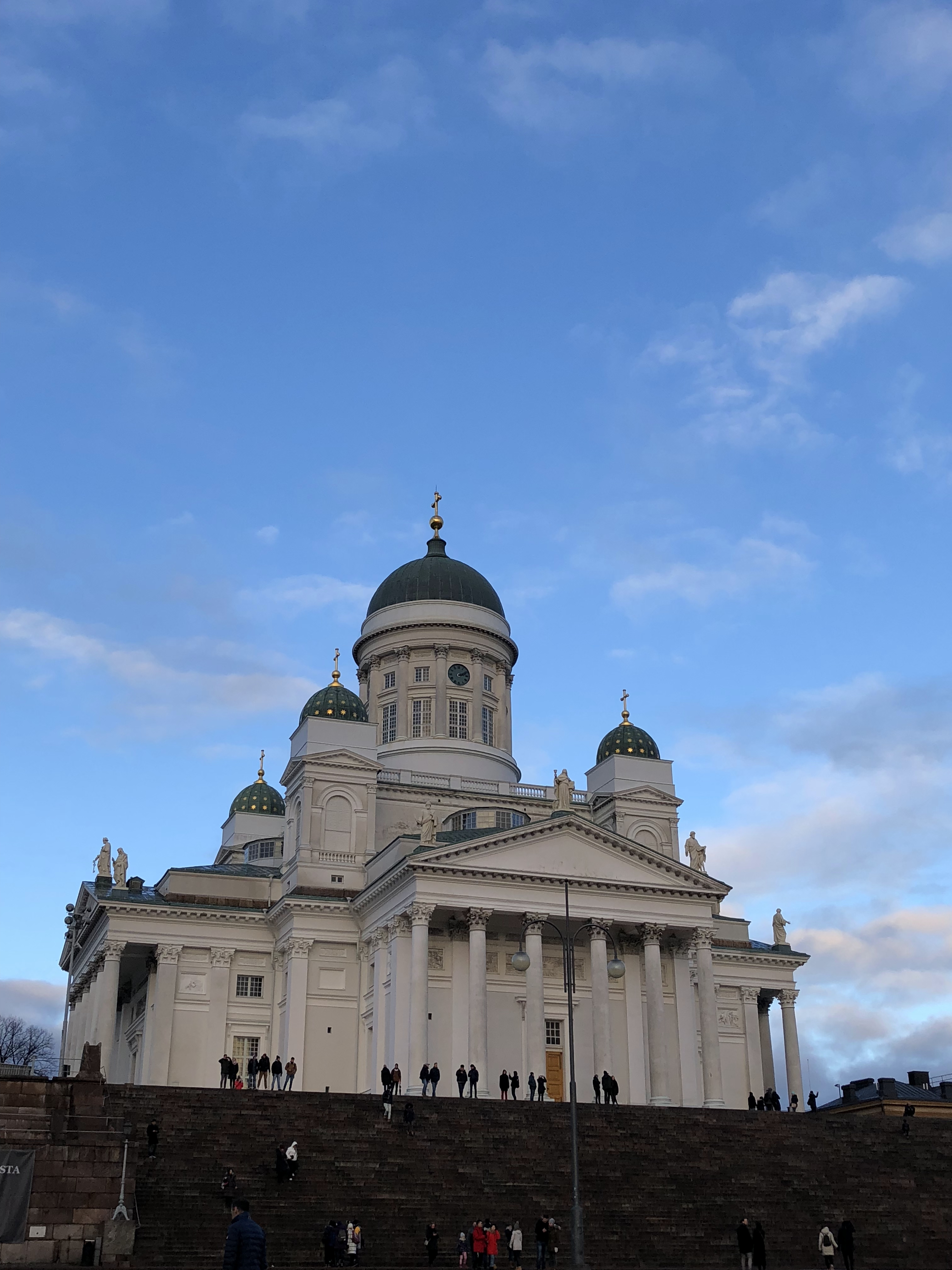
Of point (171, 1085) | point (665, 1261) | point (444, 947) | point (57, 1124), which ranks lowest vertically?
point (665, 1261)

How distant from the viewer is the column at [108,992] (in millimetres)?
57500

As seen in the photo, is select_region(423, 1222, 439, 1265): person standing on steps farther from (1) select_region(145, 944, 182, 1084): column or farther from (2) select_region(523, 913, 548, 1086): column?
(1) select_region(145, 944, 182, 1084): column

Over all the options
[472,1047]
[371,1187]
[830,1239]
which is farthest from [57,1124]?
[472,1047]

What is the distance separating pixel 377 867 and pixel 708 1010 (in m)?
13.8

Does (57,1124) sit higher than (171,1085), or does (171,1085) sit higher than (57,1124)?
(171,1085)

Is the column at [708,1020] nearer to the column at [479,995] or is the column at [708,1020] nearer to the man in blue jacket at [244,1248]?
the column at [479,995]

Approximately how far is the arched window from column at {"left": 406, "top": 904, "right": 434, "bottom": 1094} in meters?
8.19

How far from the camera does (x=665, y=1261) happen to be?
3341 centimetres

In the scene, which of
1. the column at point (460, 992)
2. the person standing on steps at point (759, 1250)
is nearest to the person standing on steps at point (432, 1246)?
the person standing on steps at point (759, 1250)

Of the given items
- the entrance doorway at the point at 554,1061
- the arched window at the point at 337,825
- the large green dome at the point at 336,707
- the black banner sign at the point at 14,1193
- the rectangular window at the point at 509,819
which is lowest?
the black banner sign at the point at 14,1193

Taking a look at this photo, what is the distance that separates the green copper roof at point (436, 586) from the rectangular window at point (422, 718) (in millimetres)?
5192

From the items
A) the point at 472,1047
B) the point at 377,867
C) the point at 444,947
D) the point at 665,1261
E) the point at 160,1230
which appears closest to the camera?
the point at 160,1230

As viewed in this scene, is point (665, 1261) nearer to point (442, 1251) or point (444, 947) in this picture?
point (442, 1251)

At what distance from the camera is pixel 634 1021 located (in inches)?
2192
